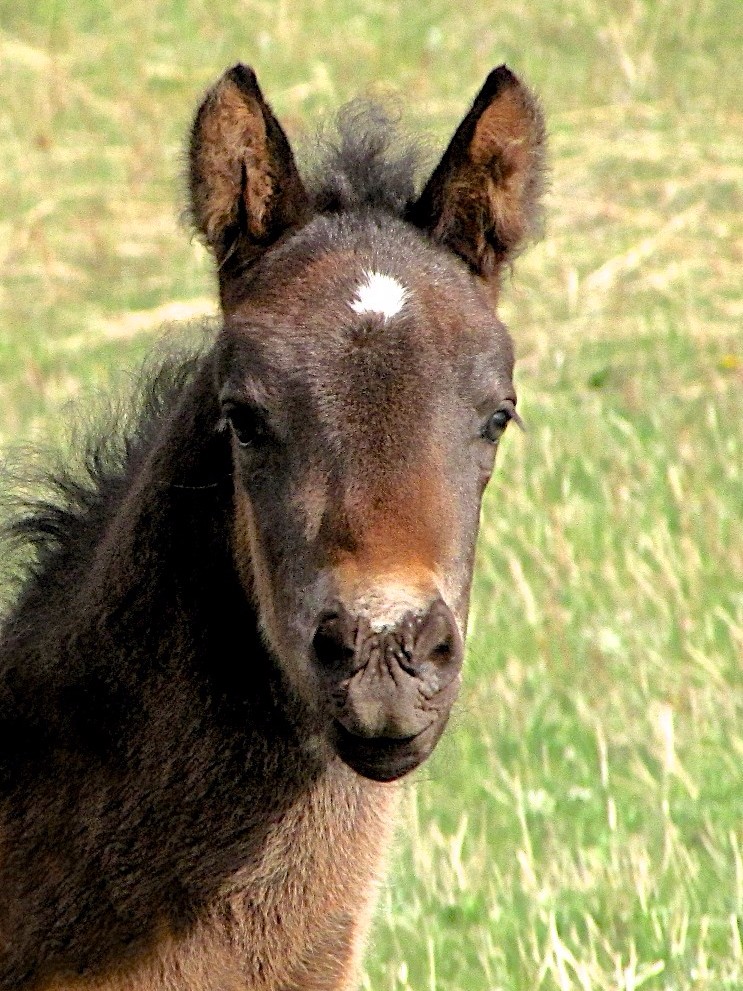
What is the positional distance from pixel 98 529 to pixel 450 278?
42.5 inches

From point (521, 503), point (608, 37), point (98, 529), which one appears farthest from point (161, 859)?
point (608, 37)

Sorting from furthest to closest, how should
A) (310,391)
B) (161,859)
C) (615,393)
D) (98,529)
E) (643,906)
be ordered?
(615,393), (643,906), (98,529), (161,859), (310,391)

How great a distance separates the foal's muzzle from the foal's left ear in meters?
1.11

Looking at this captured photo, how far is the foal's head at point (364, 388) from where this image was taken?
3689 mm

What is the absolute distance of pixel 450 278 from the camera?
429 centimetres

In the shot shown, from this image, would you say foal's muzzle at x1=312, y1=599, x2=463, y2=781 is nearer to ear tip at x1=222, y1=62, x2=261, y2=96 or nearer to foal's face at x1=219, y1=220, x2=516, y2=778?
foal's face at x1=219, y1=220, x2=516, y2=778

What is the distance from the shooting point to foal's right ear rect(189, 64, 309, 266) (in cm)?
436

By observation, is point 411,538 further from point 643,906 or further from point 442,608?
point 643,906

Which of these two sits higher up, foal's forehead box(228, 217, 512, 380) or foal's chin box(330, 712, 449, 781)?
foal's forehead box(228, 217, 512, 380)

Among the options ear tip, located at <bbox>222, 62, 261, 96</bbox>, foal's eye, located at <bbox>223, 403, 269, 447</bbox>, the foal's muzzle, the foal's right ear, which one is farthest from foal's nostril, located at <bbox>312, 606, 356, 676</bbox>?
ear tip, located at <bbox>222, 62, 261, 96</bbox>

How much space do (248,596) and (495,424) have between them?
0.66 m

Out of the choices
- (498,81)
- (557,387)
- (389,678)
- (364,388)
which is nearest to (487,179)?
(498,81)

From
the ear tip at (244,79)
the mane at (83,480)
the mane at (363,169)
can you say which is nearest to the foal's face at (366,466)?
the mane at (363,169)

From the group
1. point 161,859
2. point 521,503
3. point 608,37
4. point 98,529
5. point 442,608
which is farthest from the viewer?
point 608,37
